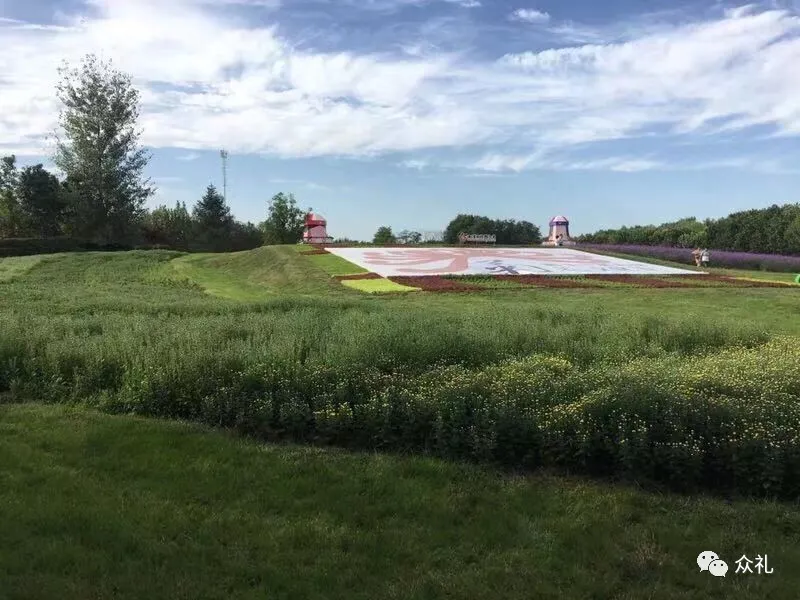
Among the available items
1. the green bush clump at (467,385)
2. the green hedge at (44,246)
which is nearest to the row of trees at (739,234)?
the green hedge at (44,246)

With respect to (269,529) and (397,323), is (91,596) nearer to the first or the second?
(269,529)

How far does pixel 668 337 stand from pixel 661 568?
228 inches

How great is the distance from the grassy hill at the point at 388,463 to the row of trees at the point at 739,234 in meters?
43.0

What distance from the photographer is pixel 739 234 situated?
4838cm

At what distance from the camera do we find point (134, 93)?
160 ft

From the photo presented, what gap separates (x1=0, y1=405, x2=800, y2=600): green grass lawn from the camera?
3104 mm

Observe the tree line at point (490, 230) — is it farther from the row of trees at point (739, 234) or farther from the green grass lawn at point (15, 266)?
the green grass lawn at point (15, 266)

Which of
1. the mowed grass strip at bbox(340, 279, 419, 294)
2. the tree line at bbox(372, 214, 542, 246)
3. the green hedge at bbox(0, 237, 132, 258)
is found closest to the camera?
the mowed grass strip at bbox(340, 279, 419, 294)

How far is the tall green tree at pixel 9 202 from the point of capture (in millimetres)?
47062

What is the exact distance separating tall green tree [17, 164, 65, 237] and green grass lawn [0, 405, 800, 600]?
46517 mm

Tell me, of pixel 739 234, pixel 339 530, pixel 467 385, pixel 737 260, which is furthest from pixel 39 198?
pixel 739 234

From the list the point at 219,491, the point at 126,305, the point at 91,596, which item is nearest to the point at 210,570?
the point at 91,596

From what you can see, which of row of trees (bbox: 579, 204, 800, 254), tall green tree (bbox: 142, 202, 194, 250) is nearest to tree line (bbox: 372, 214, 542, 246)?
row of trees (bbox: 579, 204, 800, 254)

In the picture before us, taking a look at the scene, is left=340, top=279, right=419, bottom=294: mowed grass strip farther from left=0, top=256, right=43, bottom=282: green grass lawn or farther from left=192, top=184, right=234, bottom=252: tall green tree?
left=192, top=184, right=234, bottom=252: tall green tree
